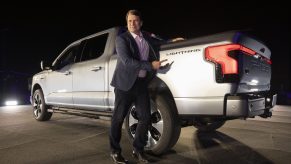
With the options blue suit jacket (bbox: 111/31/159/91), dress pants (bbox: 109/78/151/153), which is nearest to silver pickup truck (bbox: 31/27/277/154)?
dress pants (bbox: 109/78/151/153)

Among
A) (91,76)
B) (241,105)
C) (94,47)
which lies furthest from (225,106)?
(94,47)

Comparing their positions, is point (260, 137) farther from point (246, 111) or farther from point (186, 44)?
point (186, 44)

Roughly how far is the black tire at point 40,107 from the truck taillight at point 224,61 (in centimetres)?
449

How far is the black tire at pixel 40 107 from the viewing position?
630cm

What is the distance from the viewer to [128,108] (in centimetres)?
319

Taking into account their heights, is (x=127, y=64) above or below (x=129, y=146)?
above

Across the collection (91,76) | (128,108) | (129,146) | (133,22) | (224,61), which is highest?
(133,22)

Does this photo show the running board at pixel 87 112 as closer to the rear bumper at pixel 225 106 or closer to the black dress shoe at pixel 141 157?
the black dress shoe at pixel 141 157

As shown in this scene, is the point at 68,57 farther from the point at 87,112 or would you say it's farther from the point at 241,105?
the point at 241,105

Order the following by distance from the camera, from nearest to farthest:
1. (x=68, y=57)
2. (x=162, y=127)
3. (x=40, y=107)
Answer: (x=162, y=127) < (x=68, y=57) < (x=40, y=107)

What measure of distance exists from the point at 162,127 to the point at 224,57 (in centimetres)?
113

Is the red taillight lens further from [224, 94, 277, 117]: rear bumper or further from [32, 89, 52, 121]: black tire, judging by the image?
[32, 89, 52, 121]: black tire

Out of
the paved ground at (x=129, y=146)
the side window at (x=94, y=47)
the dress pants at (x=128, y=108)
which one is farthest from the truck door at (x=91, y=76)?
the dress pants at (x=128, y=108)

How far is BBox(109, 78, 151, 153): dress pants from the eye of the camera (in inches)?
123
